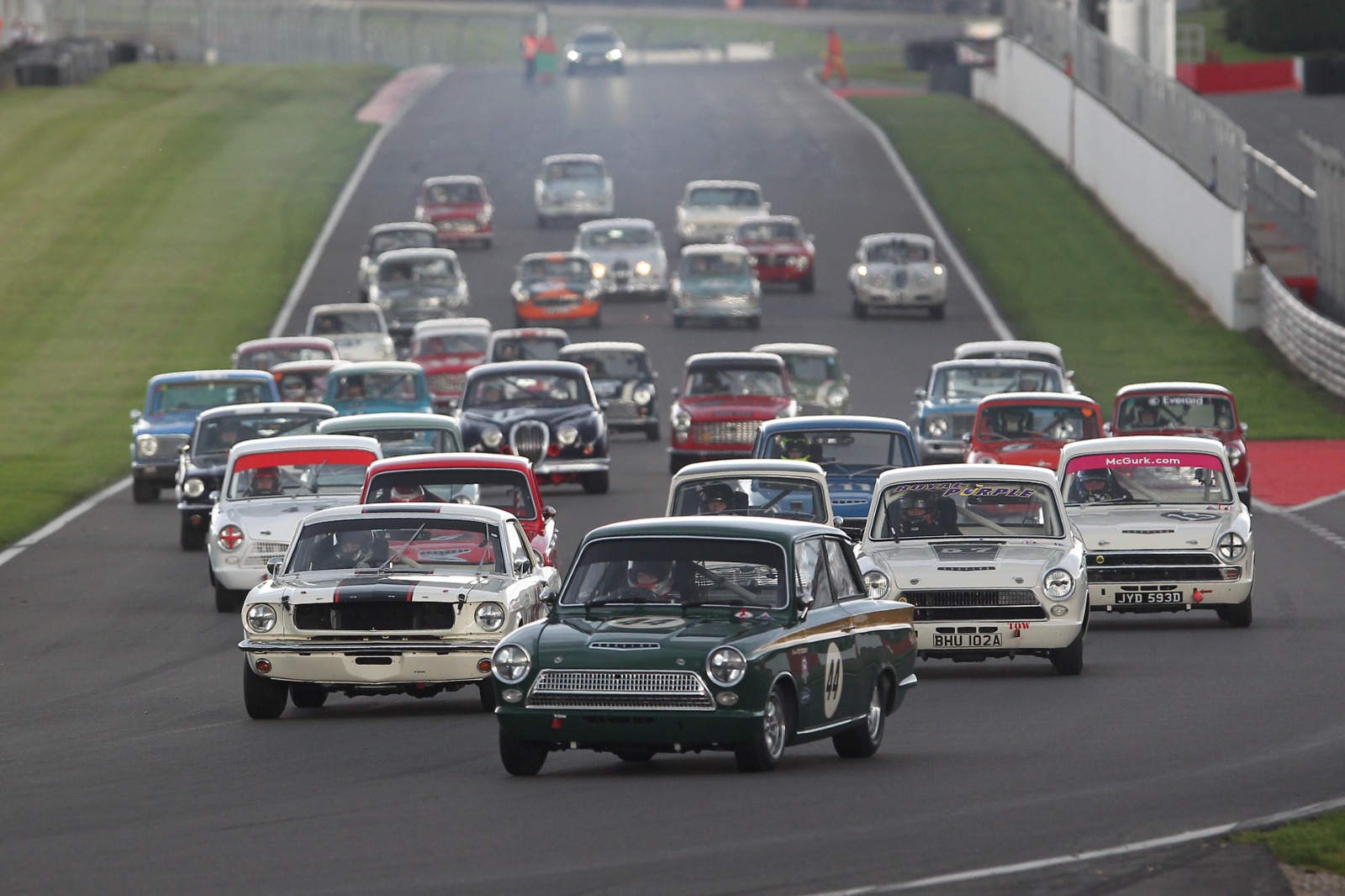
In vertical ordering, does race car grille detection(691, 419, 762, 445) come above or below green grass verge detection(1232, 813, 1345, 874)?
below

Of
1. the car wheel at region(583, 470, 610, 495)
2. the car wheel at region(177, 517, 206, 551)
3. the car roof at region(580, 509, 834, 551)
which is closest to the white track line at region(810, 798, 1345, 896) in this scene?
the car roof at region(580, 509, 834, 551)

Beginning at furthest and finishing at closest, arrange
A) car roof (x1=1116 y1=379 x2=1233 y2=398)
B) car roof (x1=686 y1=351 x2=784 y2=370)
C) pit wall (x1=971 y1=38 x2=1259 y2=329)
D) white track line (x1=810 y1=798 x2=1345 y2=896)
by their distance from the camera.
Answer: pit wall (x1=971 y1=38 x2=1259 y2=329), car roof (x1=686 y1=351 x2=784 y2=370), car roof (x1=1116 y1=379 x2=1233 y2=398), white track line (x1=810 y1=798 x2=1345 y2=896)

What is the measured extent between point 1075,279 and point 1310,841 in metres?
44.3

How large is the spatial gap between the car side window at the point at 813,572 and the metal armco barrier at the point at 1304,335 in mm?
28387

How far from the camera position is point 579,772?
41.2 ft

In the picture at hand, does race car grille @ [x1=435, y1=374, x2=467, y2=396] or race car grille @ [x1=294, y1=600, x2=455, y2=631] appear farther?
race car grille @ [x1=435, y1=374, x2=467, y2=396]

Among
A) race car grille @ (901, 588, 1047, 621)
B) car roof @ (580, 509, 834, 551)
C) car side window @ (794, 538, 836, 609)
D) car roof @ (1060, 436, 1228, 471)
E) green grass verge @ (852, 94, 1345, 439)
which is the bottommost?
green grass verge @ (852, 94, 1345, 439)

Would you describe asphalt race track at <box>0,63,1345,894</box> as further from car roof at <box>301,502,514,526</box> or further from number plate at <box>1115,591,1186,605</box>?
car roof at <box>301,502,514,526</box>

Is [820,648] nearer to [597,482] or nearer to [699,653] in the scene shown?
[699,653]

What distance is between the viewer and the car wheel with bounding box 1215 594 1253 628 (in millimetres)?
18984

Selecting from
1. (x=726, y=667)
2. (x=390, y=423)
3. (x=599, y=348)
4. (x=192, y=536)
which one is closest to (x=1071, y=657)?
(x=726, y=667)

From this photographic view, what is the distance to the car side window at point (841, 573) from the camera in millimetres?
13227

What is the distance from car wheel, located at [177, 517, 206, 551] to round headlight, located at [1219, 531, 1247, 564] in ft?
36.6

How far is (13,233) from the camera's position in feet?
201
